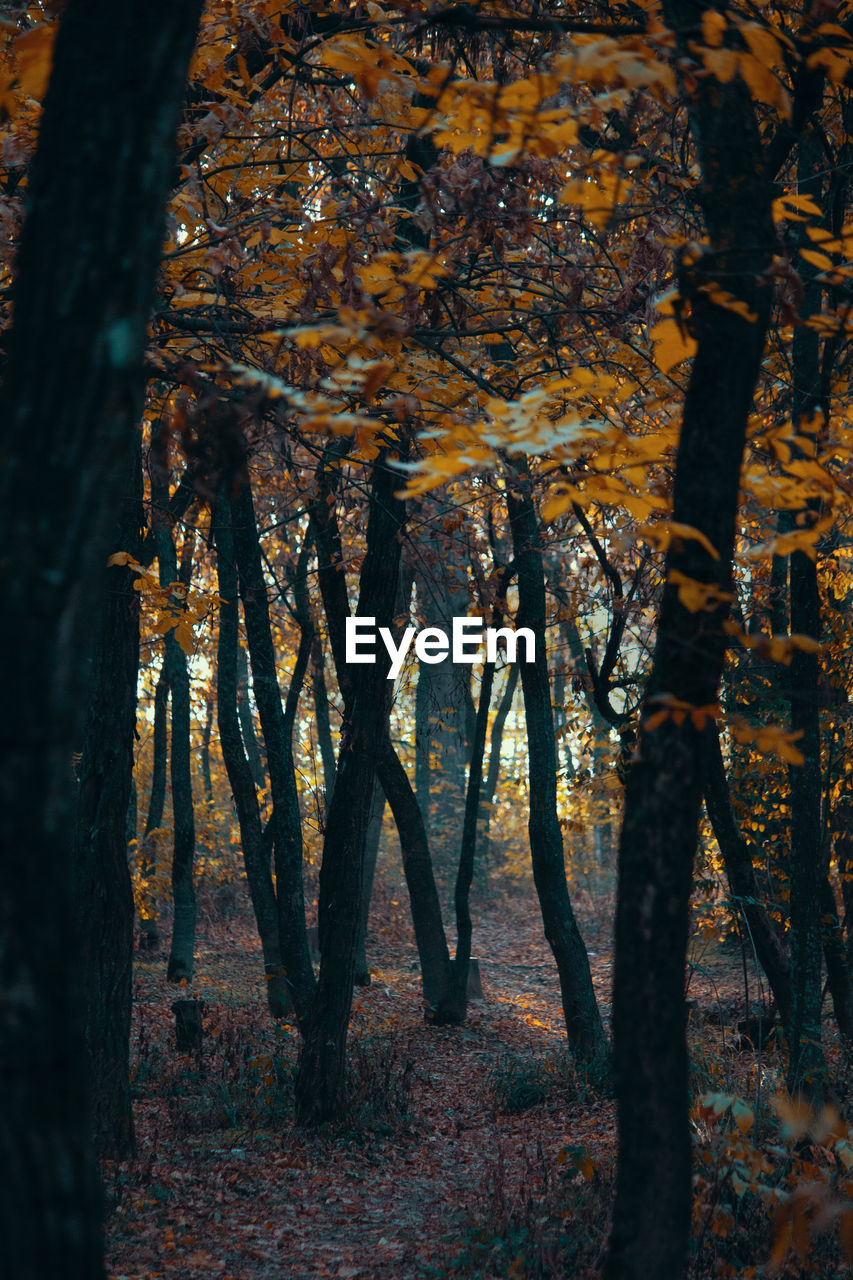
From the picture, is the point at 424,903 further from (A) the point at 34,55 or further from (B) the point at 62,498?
→ (B) the point at 62,498

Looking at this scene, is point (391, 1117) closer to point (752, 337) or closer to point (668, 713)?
point (668, 713)

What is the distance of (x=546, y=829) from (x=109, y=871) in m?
5.03

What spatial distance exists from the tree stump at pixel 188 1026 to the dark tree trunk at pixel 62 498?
780cm

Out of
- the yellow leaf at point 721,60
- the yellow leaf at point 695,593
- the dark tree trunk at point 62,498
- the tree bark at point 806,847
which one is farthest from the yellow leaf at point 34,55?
the tree bark at point 806,847

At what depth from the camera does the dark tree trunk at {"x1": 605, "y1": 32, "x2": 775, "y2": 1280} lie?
118 inches

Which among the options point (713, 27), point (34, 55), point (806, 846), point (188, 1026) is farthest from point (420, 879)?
point (713, 27)

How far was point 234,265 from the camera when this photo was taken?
5902 mm

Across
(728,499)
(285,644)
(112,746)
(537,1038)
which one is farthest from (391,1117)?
(285,644)

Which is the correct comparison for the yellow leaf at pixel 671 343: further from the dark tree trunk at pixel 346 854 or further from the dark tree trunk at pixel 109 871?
the dark tree trunk at pixel 109 871

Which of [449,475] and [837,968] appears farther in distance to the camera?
[837,968]

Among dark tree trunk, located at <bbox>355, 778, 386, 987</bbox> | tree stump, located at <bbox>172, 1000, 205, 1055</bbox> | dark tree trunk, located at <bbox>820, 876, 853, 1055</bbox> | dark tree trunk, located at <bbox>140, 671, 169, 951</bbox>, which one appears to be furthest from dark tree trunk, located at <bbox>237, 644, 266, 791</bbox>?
dark tree trunk, located at <bbox>820, 876, 853, 1055</bbox>

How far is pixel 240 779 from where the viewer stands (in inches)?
394

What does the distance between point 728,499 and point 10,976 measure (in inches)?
96.4

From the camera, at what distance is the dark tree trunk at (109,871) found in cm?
609
